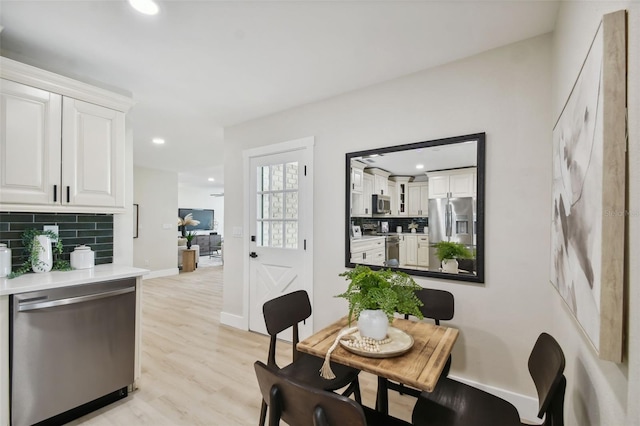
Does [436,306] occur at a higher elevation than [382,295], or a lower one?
lower

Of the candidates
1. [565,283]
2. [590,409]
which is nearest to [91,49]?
[565,283]

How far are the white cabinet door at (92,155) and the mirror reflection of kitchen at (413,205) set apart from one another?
6.68 feet

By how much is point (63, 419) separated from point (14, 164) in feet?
5.64

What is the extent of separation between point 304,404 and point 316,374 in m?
0.82

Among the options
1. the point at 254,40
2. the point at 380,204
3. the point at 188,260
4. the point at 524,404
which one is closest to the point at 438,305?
the point at 524,404

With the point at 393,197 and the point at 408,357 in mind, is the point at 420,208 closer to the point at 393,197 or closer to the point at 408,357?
the point at 393,197

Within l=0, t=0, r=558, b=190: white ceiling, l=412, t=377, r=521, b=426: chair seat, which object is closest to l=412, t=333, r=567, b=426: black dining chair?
l=412, t=377, r=521, b=426: chair seat

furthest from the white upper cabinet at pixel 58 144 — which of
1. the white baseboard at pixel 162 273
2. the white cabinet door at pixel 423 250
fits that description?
the white baseboard at pixel 162 273

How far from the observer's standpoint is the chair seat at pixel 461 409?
1268 millimetres

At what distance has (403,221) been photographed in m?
2.49

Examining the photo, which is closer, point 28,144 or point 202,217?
point 28,144

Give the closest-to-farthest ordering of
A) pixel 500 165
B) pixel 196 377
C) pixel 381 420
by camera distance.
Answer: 1. pixel 381 420
2. pixel 500 165
3. pixel 196 377

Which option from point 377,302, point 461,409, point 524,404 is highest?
point 377,302

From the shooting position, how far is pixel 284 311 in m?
1.96
